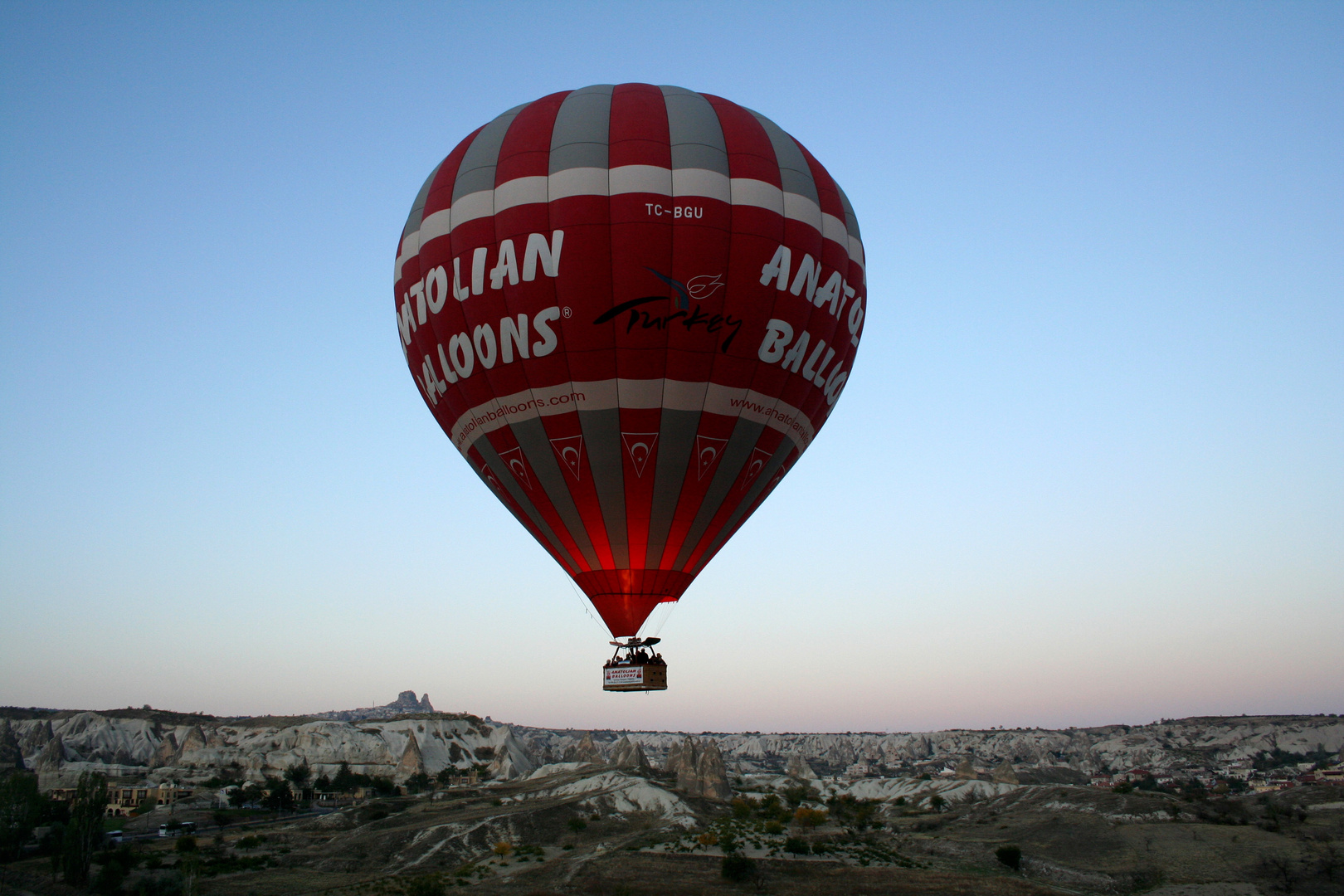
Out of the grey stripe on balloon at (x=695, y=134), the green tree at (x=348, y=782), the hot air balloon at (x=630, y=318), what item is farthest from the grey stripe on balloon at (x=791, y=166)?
the green tree at (x=348, y=782)

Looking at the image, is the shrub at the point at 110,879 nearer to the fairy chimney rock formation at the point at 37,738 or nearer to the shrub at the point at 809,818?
the shrub at the point at 809,818

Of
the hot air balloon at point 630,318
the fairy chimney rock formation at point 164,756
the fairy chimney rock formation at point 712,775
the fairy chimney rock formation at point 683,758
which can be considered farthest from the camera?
the fairy chimney rock formation at point 164,756

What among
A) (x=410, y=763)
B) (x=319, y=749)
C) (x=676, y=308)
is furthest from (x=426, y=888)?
(x=319, y=749)

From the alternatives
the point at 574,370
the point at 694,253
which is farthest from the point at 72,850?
the point at 694,253

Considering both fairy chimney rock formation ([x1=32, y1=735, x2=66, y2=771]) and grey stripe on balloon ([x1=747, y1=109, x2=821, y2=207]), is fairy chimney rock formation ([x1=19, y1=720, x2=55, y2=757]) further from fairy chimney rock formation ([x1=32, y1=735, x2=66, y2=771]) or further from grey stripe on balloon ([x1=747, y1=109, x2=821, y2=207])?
grey stripe on balloon ([x1=747, y1=109, x2=821, y2=207])

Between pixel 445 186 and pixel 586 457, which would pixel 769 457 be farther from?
pixel 445 186

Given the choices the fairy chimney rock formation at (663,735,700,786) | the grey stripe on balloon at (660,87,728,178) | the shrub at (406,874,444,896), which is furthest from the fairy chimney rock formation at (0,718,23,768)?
the grey stripe on balloon at (660,87,728,178)
